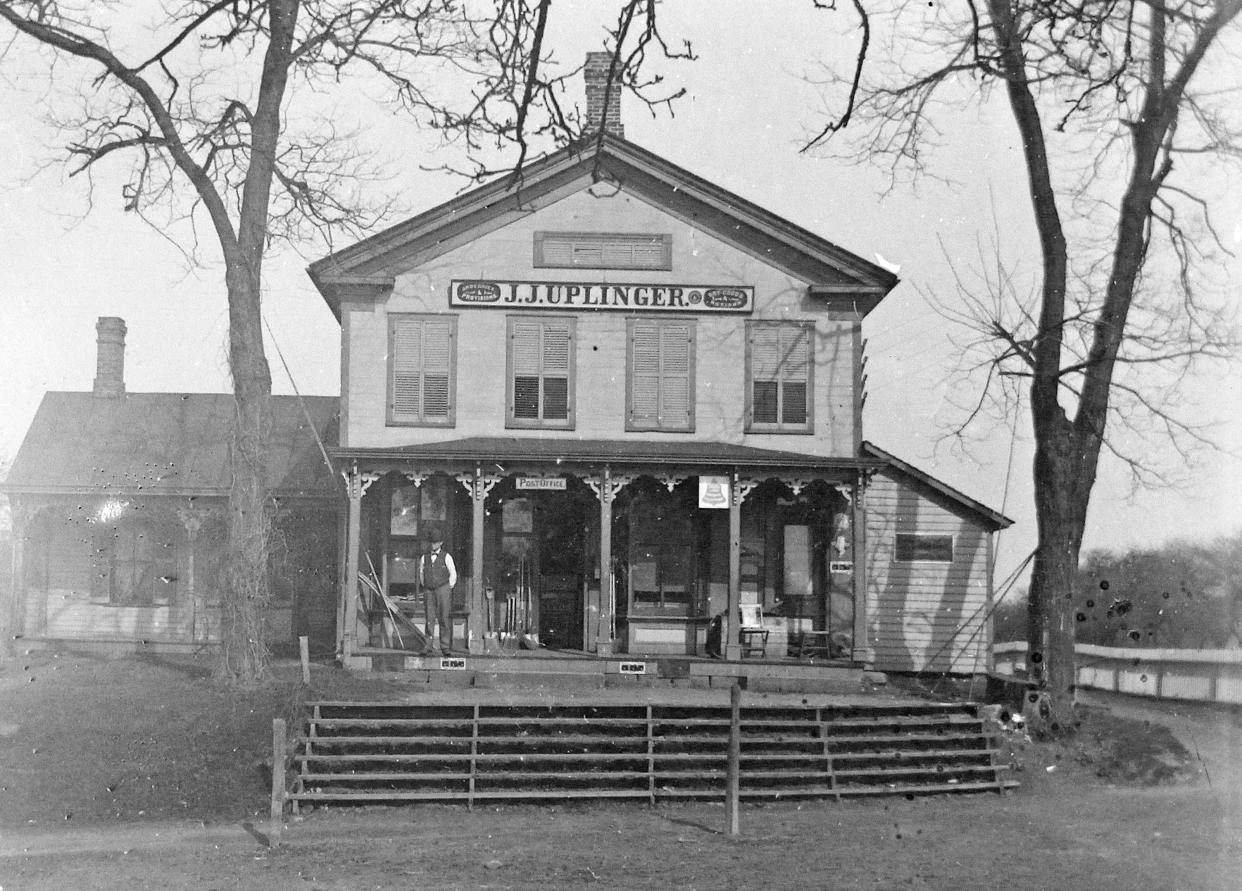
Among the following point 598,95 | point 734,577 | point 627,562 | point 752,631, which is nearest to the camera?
point 734,577

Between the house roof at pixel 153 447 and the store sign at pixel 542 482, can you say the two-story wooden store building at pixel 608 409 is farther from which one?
the house roof at pixel 153 447

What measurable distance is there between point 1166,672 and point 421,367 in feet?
45.4

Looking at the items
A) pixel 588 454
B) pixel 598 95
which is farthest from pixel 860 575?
pixel 598 95

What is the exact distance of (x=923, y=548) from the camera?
2297 cm

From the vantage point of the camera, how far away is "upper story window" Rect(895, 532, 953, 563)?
75.2 feet

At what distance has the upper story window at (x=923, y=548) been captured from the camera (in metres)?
22.9

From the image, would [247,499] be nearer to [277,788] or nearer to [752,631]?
[277,788]

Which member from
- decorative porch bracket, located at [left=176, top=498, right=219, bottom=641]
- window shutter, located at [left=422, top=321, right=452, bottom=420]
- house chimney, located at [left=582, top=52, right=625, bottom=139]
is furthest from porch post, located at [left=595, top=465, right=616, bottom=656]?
decorative porch bracket, located at [left=176, top=498, right=219, bottom=641]

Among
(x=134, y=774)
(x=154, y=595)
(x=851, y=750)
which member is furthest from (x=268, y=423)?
(x=154, y=595)

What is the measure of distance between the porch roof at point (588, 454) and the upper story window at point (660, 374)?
509 mm

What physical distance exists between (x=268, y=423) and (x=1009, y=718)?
10599 mm

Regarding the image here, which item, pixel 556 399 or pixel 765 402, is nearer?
pixel 556 399

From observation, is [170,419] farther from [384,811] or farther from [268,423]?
[384,811]

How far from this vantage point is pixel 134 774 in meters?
13.5
